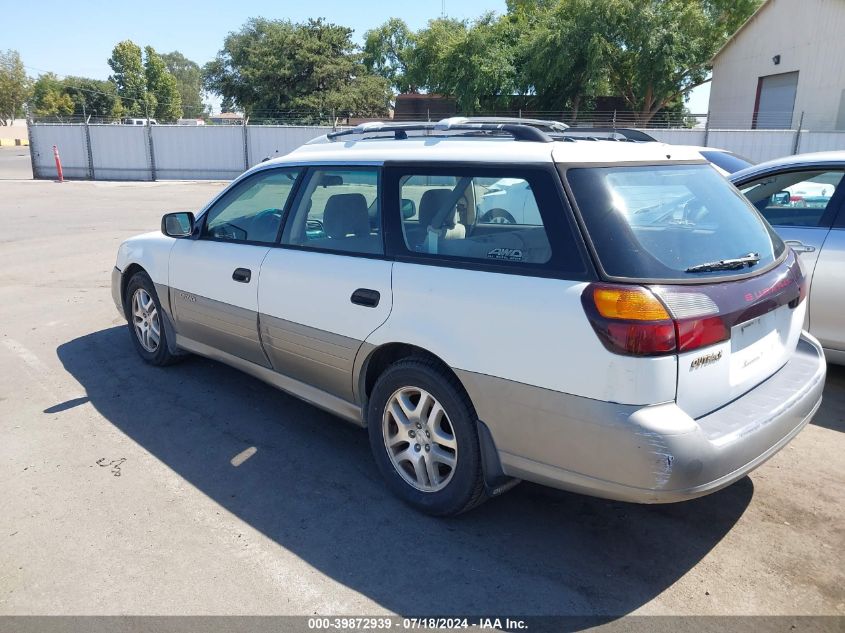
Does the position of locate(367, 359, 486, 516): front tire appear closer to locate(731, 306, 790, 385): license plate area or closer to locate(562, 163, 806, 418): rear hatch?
locate(562, 163, 806, 418): rear hatch

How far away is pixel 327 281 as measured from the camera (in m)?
3.59

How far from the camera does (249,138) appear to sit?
2512 cm

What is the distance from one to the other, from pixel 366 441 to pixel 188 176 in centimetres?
2399

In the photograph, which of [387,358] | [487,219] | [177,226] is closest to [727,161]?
[487,219]

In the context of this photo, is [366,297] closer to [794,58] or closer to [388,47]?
[794,58]

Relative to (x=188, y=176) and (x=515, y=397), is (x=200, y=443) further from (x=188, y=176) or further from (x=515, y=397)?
(x=188, y=176)

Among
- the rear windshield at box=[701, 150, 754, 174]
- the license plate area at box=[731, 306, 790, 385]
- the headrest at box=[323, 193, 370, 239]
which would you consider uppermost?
the rear windshield at box=[701, 150, 754, 174]

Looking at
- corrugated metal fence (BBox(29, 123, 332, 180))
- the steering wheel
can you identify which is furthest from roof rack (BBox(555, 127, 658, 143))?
corrugated metal fence (BBox(29, 123, 332, 180))

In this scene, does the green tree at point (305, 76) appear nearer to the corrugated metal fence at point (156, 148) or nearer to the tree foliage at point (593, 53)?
the tree foliage at point (593, 53)

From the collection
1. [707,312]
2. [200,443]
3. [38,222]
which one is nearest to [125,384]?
[200,443]

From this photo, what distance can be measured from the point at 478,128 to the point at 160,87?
97.5 m

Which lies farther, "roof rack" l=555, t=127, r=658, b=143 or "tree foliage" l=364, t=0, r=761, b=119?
"tree foliage" l=364, t=0, r=761, b=119

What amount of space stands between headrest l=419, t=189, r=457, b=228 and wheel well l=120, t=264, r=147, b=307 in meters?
2.95

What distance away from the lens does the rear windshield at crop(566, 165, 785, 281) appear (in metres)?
2.63
